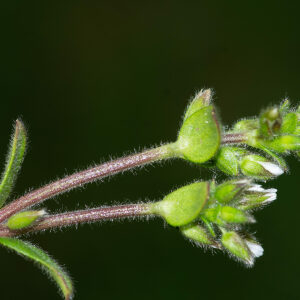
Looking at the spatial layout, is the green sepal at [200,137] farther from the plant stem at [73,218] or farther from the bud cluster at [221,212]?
the plant stem at [73,218]

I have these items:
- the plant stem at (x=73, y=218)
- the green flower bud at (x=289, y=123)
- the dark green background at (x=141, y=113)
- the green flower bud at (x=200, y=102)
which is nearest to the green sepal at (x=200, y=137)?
the green flower bud at (x=200, y=102)

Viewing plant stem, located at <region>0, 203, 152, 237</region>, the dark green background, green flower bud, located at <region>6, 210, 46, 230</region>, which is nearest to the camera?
green flower bud, located at <region>6, 210, 46, 230</region>

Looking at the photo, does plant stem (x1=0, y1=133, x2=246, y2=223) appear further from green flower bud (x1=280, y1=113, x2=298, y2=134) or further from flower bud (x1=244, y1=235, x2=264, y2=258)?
flower bud (x1=244, y1=235, x2=264, y2=258)

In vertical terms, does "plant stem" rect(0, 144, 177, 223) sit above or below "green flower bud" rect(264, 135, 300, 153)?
above

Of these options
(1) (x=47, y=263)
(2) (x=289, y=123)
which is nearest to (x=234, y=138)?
(2) (x=289, y=123)

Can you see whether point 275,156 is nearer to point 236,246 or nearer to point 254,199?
point 254,199

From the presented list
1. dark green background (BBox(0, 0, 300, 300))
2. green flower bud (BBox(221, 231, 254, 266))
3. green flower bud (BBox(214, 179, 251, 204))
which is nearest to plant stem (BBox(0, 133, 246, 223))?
green flower bud (BBox(214, 179, 251, 204))
